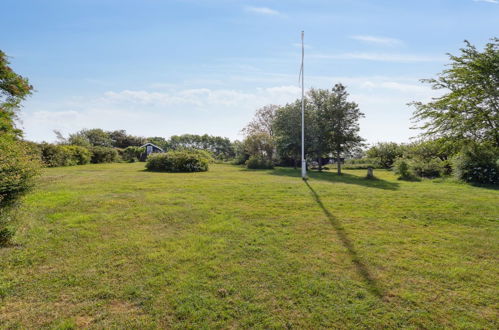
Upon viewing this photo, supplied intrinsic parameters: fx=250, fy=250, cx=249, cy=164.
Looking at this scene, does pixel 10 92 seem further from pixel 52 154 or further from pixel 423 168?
pixel 423 168

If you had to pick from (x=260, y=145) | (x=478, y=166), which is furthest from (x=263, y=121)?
(x=478, y=166)

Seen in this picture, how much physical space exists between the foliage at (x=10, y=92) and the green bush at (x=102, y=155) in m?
17.4

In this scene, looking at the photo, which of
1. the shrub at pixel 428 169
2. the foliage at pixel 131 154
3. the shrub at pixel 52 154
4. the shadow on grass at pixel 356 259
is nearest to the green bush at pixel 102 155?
the foliage at pixel 131 154

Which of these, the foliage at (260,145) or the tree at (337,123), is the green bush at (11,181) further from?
the foliage at (260,145)

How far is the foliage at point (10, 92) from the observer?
998 centimetres

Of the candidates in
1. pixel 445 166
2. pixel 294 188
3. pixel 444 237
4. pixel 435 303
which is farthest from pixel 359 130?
pixel 435 303

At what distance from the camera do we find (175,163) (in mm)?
19125

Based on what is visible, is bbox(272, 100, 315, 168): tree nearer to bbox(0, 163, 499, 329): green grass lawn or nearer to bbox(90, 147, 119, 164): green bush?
bbox(0, 163, 499, 329): green grass lawn

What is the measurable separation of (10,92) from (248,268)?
13.6 metres

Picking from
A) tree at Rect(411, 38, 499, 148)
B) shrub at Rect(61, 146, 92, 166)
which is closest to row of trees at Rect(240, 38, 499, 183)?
tree at Rect(411, 38, 499, 148)

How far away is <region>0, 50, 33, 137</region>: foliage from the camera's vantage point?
32.8 feet

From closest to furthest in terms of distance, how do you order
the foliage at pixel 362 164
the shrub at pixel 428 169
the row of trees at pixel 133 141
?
the shrub at pixel 428 169, the foliage at pixel 362 164, the row of trees at pixel 133 141

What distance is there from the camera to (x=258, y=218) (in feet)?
21.7

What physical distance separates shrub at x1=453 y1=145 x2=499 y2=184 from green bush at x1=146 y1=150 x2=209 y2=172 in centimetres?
1675
